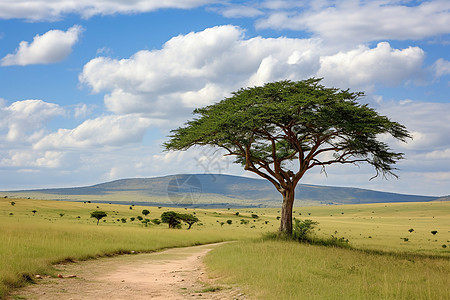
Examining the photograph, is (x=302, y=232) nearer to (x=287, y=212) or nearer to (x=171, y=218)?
(x=287, y=212)

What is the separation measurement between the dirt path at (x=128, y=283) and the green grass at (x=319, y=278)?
843 millimetres

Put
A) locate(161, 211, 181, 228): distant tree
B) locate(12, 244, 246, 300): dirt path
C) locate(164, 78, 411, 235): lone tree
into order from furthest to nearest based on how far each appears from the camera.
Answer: locate(161, 211, 181, 228): distant tree → locate(164, 78, 411, 235): lone tree → locate(12, 244, 246, 300): dirt path

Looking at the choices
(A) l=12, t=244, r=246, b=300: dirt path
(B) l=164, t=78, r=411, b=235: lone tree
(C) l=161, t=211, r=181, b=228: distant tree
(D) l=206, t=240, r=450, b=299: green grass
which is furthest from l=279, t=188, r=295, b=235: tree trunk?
(C) l=161, t=211, r=181, b=228: distant tree

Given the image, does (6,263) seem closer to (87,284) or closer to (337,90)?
(87,284)

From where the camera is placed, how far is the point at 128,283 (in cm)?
1433

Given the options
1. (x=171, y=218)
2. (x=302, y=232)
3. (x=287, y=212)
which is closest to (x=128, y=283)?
(x=287, y=212)

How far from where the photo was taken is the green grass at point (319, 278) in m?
11.8

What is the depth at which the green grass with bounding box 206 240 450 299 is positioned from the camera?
11.8 m

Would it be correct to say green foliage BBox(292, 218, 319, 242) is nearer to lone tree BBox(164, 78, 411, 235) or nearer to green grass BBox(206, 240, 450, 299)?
lone tree BBox(164, 78, 411, 235)

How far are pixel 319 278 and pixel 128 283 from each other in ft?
20.5

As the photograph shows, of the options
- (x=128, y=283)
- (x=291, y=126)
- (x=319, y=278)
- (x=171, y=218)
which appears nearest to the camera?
(x=319, y=278)

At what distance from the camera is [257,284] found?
42.3 feet

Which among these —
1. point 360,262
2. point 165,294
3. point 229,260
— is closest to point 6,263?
point 165,294

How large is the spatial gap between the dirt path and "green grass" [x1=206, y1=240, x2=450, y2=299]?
84 centimetres
